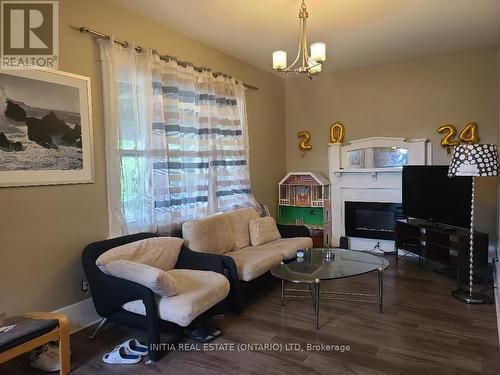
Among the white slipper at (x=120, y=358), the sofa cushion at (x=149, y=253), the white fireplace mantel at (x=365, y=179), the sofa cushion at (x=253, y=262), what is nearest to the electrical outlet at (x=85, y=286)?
the sofa cushion at (x=149, y=253)

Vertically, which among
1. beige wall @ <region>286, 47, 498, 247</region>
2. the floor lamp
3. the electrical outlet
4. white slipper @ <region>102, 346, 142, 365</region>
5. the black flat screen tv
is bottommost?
white slipper @ <region>102, 346, 142, 365</region>

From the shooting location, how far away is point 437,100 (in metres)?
5.00

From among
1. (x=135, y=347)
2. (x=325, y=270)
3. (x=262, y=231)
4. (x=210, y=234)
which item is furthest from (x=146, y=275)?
(x=262, y=231)

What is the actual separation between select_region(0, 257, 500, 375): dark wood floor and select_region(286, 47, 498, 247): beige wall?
85.7 inches

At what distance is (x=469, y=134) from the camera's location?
4.77 metres

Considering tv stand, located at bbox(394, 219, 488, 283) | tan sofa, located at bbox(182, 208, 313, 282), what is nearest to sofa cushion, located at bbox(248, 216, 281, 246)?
tan sofa, located at bbox(182, 208, 313, 282)

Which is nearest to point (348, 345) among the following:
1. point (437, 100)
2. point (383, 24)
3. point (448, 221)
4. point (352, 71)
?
point (448, 221)

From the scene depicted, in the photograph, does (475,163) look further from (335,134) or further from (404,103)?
(335,134)

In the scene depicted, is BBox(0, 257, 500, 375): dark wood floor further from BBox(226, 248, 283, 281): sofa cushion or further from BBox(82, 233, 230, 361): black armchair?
BBox(226, 248, 283, 281): sofa cushion

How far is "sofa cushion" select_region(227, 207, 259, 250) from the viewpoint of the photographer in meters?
4.19

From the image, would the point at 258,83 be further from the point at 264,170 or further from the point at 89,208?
the point at 89,208

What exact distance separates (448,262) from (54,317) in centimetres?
384

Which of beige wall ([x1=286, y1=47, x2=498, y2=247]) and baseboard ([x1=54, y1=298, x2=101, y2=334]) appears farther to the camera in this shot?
beige wall ([x1=286, y1=47, x2=498, y2=247])

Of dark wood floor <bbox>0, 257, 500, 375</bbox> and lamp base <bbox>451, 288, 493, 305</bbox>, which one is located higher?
lamp base <bbox>451, 288, 493, 305</bbox>
